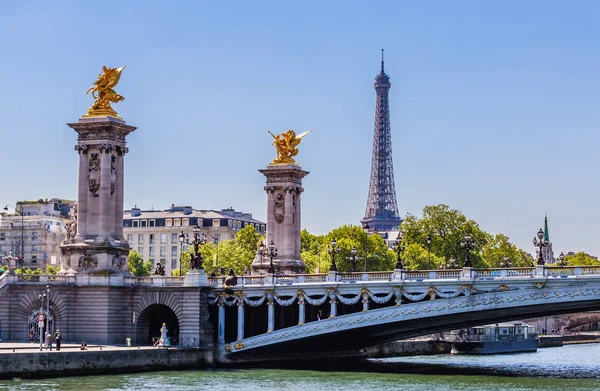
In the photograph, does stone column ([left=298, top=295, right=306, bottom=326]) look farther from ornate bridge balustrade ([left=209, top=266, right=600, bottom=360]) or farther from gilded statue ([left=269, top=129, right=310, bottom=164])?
gilded statue ([left=269, top=129, right=310, bottom=164])

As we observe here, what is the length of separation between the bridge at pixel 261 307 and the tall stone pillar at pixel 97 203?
1.22 metres

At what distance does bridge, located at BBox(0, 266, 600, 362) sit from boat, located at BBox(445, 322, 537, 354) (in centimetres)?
2212

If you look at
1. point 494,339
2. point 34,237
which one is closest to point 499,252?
point 494,339

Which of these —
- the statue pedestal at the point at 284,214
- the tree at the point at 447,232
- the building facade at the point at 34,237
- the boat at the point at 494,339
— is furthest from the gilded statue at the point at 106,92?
the building facade at the point at 34,237

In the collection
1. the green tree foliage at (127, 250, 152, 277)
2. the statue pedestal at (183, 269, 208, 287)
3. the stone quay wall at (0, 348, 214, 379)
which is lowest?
the stone quay wall at (0, 348, 214, 379)

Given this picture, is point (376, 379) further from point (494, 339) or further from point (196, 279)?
point (494, 339)

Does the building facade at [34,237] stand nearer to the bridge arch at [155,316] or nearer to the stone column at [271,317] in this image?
the bridge arch at [155,316]

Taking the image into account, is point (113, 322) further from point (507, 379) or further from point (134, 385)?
point (507, 379)

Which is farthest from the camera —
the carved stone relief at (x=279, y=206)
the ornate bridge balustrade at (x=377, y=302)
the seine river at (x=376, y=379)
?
the carved stone relief at (x=279, y=206)

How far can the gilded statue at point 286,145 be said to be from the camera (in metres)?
91.3

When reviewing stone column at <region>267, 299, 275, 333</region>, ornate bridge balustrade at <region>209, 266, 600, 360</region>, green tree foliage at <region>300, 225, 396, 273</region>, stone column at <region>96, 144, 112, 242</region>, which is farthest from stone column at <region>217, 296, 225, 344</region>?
green tree foliage at <region>300, 225, 396, 273</region>

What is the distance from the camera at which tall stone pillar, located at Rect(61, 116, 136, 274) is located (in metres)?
72.2

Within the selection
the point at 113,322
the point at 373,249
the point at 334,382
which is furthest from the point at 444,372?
the point at 373,249

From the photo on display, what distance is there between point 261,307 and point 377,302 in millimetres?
9122
